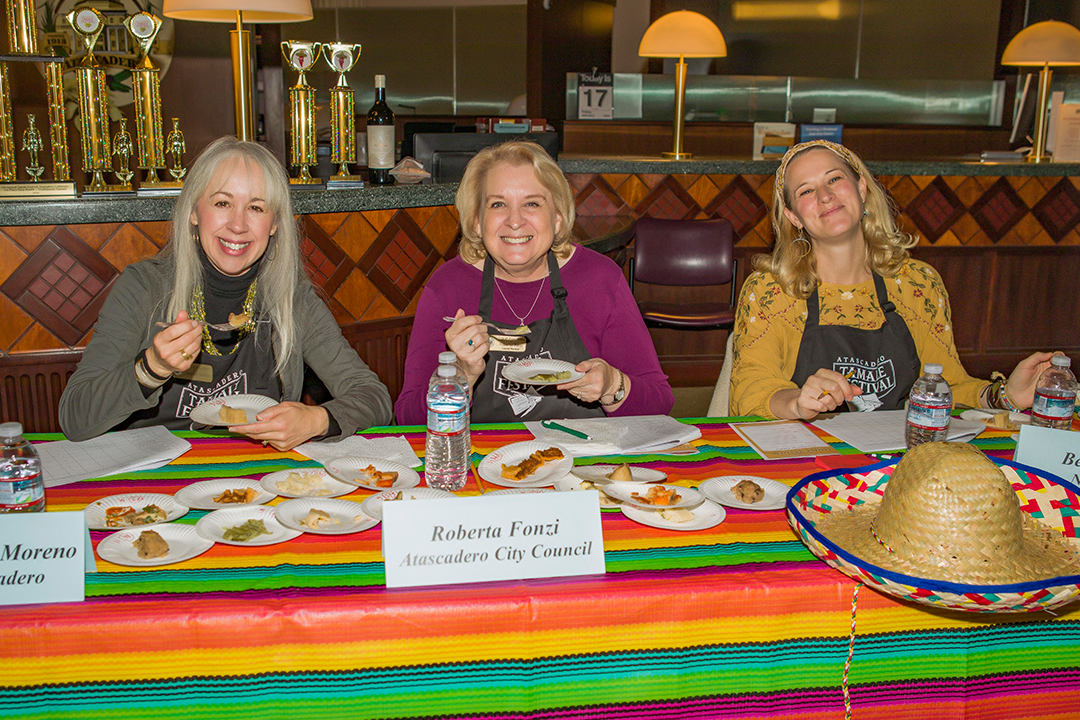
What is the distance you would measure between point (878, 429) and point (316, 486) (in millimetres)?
1215

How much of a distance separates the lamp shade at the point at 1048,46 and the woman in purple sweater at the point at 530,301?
163 inches

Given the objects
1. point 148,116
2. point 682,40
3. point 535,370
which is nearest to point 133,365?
point 535,370

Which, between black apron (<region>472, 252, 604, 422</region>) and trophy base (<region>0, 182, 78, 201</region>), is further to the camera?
trophy base (<region>0, 182, 78, 201</region>)

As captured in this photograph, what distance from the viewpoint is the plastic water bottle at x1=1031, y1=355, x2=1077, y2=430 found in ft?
5.76

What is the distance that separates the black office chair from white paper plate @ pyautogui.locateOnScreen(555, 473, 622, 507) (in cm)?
290

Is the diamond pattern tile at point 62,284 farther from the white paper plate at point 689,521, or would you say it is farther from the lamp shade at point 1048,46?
the lamp shade at point 1048,46

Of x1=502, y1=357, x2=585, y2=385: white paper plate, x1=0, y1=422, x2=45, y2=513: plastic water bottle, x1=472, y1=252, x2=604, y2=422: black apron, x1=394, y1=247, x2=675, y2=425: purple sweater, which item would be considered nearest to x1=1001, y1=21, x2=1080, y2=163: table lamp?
x1=394, y1=247, x2=675, y2=425: purple sweater

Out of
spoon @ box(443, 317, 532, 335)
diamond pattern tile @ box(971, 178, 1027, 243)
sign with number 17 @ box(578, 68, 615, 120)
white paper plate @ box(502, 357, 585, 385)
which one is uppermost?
sign with number 17 @ box(578, 68, 615, 120)

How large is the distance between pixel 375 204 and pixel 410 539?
235cm

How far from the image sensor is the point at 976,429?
1.86m

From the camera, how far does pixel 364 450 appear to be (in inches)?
68.2

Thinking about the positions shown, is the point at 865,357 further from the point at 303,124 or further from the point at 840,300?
the point at 303,124

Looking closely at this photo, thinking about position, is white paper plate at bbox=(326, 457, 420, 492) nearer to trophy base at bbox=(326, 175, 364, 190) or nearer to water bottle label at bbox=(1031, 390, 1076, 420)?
water bottle label at bbox=(1031, 390, 1076, 420)

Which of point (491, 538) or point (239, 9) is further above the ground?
point (239, 9)
